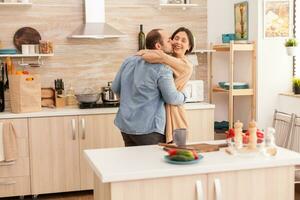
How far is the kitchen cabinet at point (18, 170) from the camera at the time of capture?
4461 mm

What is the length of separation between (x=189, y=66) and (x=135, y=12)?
215 cm

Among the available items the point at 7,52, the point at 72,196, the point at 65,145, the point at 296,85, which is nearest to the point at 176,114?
the point at 65,145

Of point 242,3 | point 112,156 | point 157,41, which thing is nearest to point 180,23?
point 242,3

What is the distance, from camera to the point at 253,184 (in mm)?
2584

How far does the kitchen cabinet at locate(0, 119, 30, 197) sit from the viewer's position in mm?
4461

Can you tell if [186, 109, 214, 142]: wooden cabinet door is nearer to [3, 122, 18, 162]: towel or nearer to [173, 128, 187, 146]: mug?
[3, 122, 18, 162]: towel

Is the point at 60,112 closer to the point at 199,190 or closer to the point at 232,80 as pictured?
the point at 232,80

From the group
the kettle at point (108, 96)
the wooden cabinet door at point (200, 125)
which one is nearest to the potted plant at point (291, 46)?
the wooden cabinet door at point (200, 125)

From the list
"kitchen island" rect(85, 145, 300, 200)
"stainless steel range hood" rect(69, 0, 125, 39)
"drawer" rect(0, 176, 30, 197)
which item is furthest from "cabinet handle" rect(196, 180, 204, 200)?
"stainless steel range hood" rect(69, 0, 125, 39)

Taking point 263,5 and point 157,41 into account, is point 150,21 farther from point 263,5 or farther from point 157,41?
point 157,41

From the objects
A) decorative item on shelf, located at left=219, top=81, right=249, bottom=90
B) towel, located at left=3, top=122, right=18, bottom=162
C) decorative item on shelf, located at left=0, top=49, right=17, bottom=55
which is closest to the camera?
towel, located at left=3, top=122, right=18, bottom=162

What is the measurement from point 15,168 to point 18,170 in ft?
0.11

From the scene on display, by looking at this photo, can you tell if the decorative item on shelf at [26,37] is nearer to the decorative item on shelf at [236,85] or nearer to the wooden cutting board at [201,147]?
the decorative item on shelf at [236,85]

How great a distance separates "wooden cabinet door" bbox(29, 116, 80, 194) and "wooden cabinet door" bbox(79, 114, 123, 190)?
57 mm
